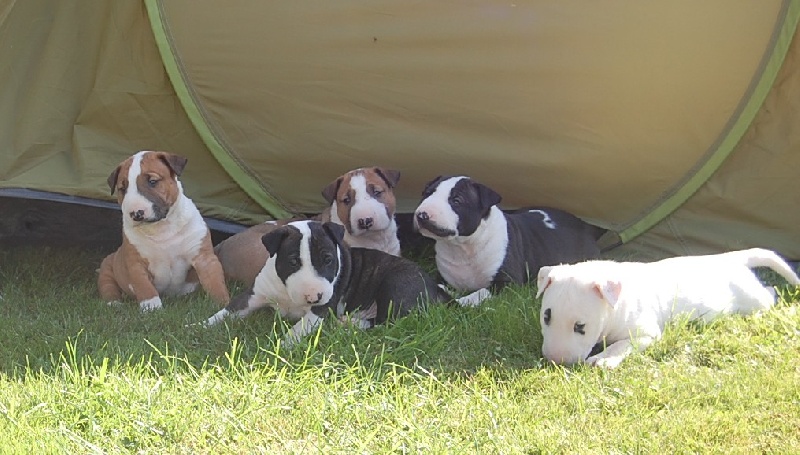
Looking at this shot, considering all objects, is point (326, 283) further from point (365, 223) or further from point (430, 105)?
point (430, 105)

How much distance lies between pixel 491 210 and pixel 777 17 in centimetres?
193

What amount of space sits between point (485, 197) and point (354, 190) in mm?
806

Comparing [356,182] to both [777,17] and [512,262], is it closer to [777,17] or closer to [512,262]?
[512,262]

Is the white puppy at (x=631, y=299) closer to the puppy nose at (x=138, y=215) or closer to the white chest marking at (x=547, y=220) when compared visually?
the white chest marking at (x=547, y=220)

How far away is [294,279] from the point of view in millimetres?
4859

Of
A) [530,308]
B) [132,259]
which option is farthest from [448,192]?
[132,259]

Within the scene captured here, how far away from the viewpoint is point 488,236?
227 inches

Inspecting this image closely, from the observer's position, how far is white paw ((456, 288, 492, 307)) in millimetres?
5320

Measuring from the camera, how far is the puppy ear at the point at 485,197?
5629 millimetres

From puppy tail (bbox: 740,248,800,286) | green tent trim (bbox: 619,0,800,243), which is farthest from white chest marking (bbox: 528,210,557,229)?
puppy tail (bbox: 740,248,800,286)

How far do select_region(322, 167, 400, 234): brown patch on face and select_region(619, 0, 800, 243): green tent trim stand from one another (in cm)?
148

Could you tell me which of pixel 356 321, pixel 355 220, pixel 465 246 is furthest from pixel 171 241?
pixel 465 246

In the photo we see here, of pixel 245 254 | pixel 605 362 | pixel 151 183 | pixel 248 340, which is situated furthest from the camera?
pixel 245 254

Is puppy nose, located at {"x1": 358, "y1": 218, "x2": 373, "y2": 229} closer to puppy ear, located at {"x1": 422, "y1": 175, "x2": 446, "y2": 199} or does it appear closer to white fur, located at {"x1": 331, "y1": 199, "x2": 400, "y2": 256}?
white fur, located at {"x1": 331, "y1": 199, "x2": 400, "y2": 256}
